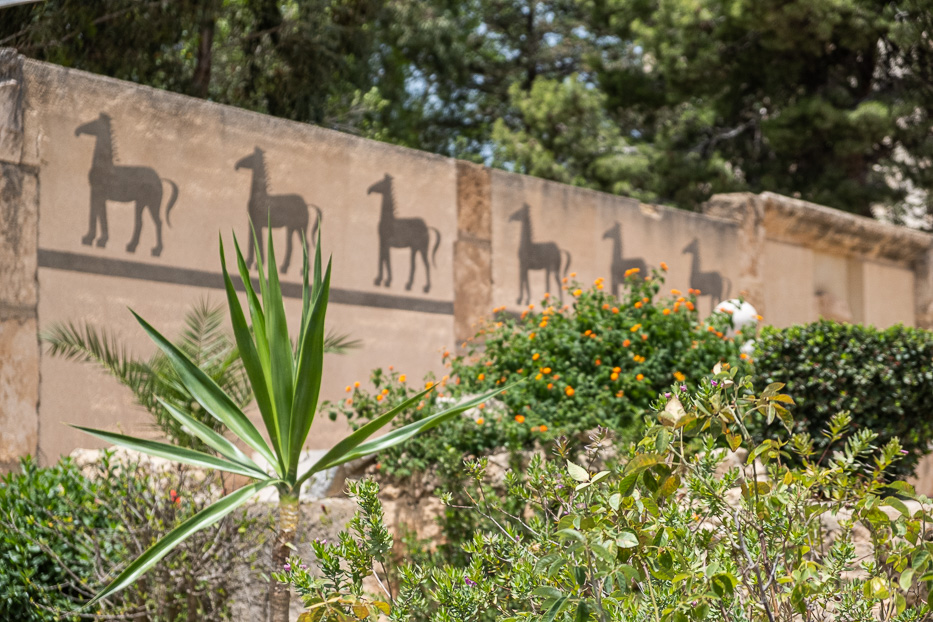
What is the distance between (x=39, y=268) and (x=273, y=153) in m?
2.00

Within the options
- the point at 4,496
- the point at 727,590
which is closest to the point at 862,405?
the point at 727,590

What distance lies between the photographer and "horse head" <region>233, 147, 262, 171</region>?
7.08 m

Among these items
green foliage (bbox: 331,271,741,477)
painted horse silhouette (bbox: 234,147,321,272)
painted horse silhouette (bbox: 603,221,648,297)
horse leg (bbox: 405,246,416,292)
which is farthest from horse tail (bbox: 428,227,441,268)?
painted horse silhouette (bbox: 603,221,648,297)

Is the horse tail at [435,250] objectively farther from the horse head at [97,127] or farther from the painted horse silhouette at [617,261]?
the horse head at [97,127]

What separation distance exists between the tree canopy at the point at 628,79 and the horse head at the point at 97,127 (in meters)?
4.28

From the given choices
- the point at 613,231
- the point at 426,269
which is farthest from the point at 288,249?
the point at 613,231

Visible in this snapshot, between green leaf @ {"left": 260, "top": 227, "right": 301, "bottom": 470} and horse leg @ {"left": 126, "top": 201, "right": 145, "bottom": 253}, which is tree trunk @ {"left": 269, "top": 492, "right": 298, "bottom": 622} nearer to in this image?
green leaf @ {"left": 260, "top": 227, "right": 301, "bottom": 470}

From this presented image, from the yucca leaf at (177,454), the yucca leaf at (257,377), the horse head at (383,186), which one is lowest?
the yucca leaf at (177,454)

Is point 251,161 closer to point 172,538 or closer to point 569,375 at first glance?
point 569,375

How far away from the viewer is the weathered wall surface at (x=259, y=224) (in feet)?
19.7

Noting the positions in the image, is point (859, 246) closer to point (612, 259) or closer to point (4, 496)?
point (612, 259)

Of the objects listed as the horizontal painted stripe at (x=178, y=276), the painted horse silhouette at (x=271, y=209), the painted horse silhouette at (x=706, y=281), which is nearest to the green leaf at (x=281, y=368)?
the horizontal painted stripe at (x=178, y=276)

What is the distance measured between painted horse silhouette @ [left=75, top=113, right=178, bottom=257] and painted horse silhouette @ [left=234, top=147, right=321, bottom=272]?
0.66 m

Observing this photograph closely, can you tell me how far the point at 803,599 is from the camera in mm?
2416
